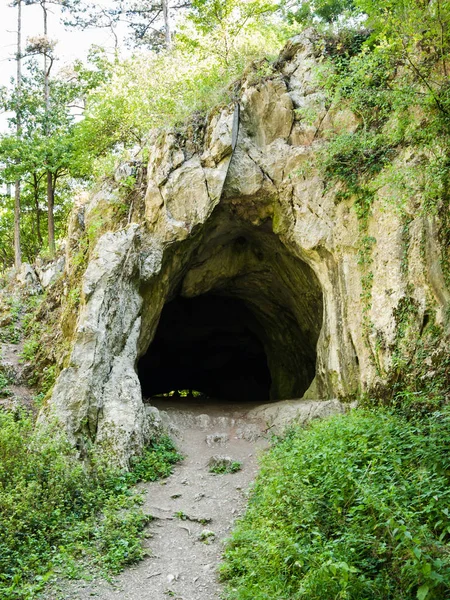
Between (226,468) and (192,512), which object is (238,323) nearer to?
(226,468)

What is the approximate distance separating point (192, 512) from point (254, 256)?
27.8 feet

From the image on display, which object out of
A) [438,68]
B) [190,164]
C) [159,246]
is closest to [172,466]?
[159,246]

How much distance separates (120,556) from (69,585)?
75cm

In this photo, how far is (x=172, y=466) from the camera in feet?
30.1

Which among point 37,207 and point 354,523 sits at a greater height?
point 37,207

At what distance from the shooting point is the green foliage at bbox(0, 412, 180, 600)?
5520 mm

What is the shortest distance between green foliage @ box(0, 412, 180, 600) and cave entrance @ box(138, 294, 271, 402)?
32.3 ft

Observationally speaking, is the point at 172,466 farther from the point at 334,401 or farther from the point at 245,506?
the point at 334,401

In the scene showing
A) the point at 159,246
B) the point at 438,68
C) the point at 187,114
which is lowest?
the point at 159,246

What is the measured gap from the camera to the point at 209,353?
2248 centimetres

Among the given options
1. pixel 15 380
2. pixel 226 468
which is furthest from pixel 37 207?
pixel 226 468

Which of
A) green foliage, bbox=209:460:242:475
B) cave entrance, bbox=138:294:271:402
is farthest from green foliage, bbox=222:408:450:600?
cave entrance, bbox=138:294:271:402

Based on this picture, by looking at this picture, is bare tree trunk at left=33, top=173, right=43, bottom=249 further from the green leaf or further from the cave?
the green leaf

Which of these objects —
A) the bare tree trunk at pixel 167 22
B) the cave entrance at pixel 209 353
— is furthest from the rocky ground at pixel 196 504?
the bare tree trunk at pixel 167 22
